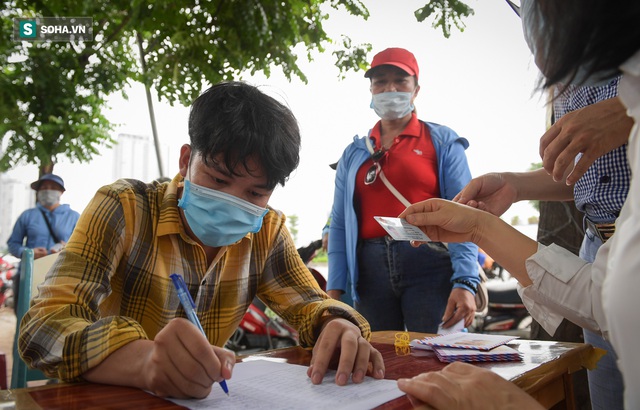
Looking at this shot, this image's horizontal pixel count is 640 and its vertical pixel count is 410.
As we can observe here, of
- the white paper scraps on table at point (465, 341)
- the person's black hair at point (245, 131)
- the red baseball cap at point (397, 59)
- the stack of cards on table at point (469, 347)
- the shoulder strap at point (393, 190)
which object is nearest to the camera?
the stack of cards on table at point (469, 347)

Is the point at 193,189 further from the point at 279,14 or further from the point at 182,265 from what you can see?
the point at 279,14

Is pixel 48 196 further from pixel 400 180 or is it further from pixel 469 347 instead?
pixel 469 347

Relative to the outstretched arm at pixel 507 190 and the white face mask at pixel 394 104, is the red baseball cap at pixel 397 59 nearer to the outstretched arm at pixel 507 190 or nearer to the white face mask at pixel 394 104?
the white face mask at pixel 394 104

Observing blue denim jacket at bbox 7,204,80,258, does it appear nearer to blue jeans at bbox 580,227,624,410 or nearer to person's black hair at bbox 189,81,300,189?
person's black hair at bbox 189,81,300,189

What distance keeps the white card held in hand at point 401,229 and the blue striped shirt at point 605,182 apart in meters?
0.47

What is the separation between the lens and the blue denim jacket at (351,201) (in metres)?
2.14

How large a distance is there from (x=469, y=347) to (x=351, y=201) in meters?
1.21

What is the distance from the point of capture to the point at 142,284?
1.38m

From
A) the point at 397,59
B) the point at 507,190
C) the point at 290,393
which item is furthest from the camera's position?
the point at 397,59

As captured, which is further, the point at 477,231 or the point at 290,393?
the point at 477,231

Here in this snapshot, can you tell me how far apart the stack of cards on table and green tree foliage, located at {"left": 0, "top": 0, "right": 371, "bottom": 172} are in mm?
3100

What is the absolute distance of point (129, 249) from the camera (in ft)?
4.42

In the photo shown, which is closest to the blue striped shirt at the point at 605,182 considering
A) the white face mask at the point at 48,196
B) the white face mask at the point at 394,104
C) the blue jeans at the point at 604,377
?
the blue jeans at the point at 604,377

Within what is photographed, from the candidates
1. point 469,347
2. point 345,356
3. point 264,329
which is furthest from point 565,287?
point 264,329
